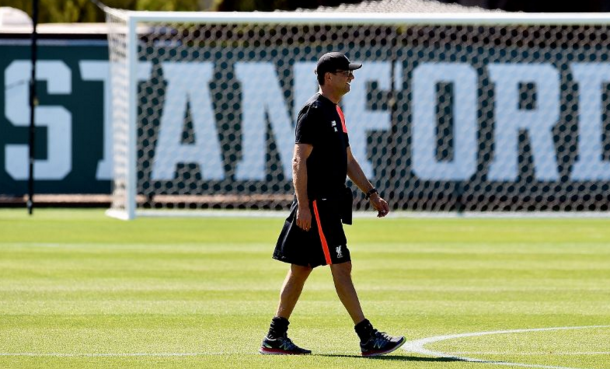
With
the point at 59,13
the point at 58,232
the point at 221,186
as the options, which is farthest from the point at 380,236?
the point at 59,13

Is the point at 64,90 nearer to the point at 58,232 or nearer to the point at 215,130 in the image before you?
the point at 215,130

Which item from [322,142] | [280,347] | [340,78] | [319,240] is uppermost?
[340,78]

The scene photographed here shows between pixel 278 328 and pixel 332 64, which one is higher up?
pixel 332 64

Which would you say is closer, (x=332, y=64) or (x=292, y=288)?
(x=332, y=64)

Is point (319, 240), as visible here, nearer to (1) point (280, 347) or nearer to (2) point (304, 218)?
(2) point (304, 218)

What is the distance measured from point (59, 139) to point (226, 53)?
11.3 feet

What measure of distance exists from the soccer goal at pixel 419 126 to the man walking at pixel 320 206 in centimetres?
1635

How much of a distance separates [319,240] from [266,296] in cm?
371

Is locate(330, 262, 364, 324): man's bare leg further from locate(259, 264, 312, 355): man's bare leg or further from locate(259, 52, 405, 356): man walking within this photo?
locate(259, 264, 312, 355): man's bare leg

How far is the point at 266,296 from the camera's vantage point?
1307cm

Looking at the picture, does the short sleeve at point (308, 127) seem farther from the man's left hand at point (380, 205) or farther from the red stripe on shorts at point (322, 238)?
the man's left hand at point (380, 205)

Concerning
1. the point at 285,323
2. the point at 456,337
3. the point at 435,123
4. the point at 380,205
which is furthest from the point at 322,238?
the point at 435,123

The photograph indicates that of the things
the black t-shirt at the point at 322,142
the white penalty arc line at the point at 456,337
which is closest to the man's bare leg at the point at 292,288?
the black t-shirt at the point at 322,142

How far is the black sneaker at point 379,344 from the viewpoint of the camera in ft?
→ 30.3
